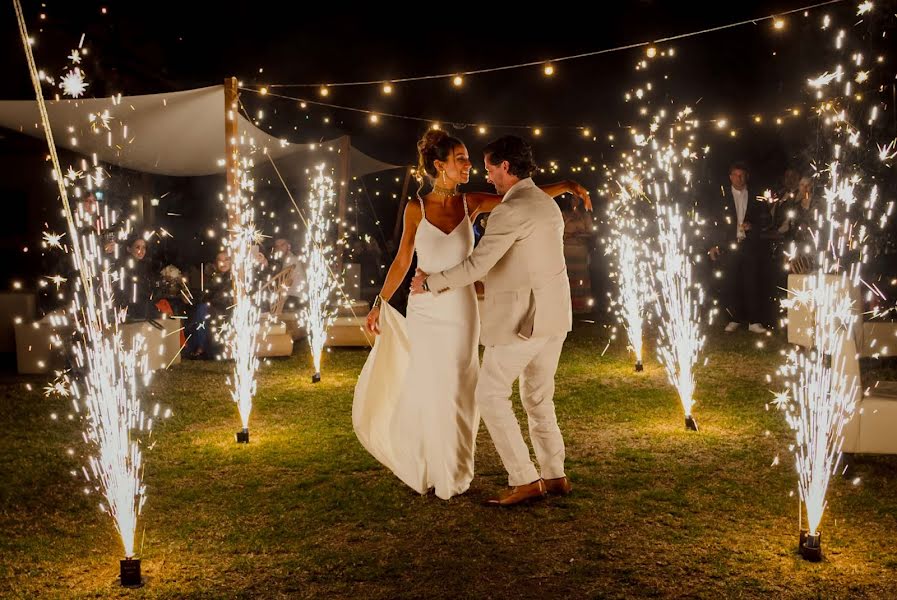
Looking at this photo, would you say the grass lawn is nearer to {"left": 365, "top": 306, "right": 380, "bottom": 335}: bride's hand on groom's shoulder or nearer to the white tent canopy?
{"left": 365, "top": 306, "right": 380, "bottom": 335}: bride's hand on groom's shoulder

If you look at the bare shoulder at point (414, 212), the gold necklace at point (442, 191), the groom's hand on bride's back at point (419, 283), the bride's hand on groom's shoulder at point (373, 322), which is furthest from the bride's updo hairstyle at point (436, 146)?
the bride's hand on groom's shoulder at point (373, 322)

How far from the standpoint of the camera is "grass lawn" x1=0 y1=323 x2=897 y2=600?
11.9ft

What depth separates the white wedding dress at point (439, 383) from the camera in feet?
15.7

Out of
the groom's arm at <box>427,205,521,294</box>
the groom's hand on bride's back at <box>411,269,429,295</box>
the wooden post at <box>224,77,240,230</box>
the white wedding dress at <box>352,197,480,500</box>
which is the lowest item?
the white wedding dress at <box>352,197,480,500</box>

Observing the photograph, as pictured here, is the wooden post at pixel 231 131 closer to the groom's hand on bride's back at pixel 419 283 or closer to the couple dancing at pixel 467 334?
the couple dancing at pixel 467 334

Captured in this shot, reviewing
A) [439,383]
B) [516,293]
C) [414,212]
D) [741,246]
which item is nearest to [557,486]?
[439,383]

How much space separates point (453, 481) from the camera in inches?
188

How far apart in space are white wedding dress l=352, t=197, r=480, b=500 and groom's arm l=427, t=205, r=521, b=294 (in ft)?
1.29

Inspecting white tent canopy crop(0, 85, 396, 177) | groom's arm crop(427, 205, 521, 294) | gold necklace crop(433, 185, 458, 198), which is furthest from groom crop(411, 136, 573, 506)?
white tent canopy crop(0, 85, 396, 177)

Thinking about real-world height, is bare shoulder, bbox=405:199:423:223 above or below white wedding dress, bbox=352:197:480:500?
above

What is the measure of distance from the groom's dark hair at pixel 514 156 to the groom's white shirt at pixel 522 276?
60 mm

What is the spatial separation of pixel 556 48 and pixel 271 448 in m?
15.7

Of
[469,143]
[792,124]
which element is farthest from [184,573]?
[469,143]

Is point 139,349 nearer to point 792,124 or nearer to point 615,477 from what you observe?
point 615,477
